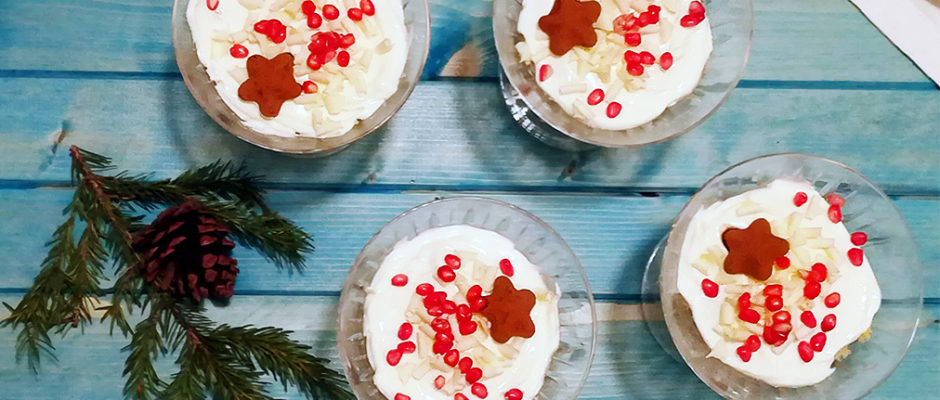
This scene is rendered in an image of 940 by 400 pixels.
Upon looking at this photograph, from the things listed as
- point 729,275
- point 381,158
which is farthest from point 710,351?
point 381,158

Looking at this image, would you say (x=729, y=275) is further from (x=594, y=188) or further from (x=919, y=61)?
(x=919, y=61)

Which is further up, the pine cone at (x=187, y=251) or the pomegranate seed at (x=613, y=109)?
the pomegranate seed at (x=613, y=109)

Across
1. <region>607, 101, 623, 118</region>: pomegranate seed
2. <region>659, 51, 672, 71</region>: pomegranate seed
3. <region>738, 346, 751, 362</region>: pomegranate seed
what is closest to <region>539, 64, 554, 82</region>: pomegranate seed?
<region>607, 101, 623, 118</region>: pomegranate seed

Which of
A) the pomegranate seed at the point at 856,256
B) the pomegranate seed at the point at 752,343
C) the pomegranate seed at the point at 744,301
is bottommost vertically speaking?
the pomegranate seed at the point at 752,343

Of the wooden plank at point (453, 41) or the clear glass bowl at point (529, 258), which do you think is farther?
the wooden plank at point (453, 41)

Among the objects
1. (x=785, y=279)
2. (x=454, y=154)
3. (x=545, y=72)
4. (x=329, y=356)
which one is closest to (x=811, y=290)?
(x=785, y=279)

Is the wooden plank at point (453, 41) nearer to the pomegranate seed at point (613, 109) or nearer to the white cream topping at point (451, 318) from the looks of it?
the pomegranate seed at point (613, 109)

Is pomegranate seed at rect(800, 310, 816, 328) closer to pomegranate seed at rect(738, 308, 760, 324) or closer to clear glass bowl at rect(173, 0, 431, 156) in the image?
pomegranate seed at rect(738, 308, 760, 324)

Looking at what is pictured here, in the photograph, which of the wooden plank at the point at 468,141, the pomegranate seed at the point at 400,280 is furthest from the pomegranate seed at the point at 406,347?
the wooden plank at the point at 468,141
